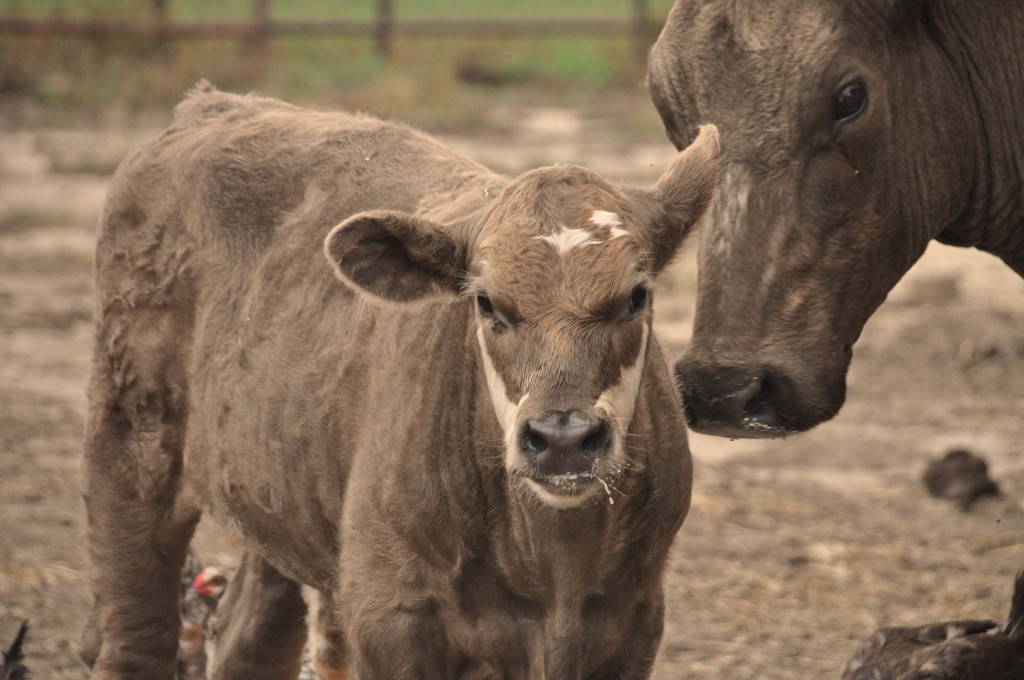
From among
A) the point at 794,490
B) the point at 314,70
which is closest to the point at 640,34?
the point at 314,70

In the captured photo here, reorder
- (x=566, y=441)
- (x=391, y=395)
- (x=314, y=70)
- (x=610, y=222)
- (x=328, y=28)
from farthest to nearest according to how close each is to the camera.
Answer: (x=328, y=28) < (x=314, y=70) < (x=391, y=395) < (x=610, y=222) < (x=566, y=441)

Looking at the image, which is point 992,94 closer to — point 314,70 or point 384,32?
point 314,70

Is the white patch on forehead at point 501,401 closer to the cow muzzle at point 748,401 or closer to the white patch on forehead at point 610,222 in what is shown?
the white patch on forehead at point 610,222

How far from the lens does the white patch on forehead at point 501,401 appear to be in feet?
12.7

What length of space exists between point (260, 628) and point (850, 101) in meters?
2.64

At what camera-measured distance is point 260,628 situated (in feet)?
18.5

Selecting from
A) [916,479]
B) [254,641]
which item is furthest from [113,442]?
[916,479]

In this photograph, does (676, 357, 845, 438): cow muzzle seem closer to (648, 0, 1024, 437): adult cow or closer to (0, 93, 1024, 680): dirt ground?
(648, 0, 1024, 437): adult cow

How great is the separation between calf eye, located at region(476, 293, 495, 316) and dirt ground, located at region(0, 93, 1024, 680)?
1368 mm

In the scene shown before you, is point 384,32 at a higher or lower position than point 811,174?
lower

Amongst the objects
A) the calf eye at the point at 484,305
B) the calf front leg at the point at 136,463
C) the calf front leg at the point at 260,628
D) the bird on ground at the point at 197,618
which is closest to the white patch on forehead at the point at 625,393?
the calf eye at the point at 484,305

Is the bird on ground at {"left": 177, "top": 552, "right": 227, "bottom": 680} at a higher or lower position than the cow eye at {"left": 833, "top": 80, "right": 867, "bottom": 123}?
lower

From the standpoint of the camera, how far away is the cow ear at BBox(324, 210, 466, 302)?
13.5 ft

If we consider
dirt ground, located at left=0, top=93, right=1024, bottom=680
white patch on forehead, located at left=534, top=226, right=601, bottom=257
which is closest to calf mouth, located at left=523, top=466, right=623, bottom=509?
white patch on forehead, located at left=534, top=226, right=601, bottom=257
